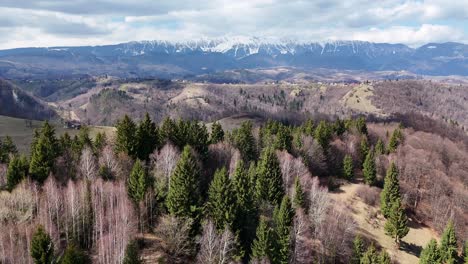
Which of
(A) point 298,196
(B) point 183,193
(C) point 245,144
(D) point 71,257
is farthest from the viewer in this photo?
(C) point 245,144

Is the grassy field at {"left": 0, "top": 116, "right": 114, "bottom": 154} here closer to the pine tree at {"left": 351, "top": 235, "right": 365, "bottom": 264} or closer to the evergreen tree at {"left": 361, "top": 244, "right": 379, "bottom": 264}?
the pine tree at {"left": 351, "top": 235, "right": 365, "bottom": 264}

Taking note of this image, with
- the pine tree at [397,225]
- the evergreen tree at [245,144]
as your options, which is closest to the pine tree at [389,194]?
the pine tree at [397,225]

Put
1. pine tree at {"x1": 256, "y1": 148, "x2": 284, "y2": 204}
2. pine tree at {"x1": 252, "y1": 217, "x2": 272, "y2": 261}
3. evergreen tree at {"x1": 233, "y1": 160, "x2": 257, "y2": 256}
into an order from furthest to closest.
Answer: pine tree at {"x1": 256, "y1": 148, "x2": 284, "y2": 204} < evergreen tree at {"x1": 233, "y1": 160, "x2": 257, "y2": 256} < pine tree at {"x1": 252, "y1": 217, "x2": 272, "y2": 261}

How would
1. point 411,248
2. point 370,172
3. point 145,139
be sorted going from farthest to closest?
point 370,172, point 411,248, point 145,139

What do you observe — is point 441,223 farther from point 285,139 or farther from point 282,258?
point 282,258

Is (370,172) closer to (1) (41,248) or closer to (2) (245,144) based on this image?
(2) (245,144)

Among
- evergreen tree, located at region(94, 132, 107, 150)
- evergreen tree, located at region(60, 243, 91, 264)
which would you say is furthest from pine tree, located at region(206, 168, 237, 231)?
evergreen tree, located at region(94, 132, 107, 150)

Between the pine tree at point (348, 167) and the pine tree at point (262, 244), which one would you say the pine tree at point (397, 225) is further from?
the pine tree at point (262, 244)

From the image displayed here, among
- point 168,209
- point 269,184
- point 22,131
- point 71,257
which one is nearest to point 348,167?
point 269,184
